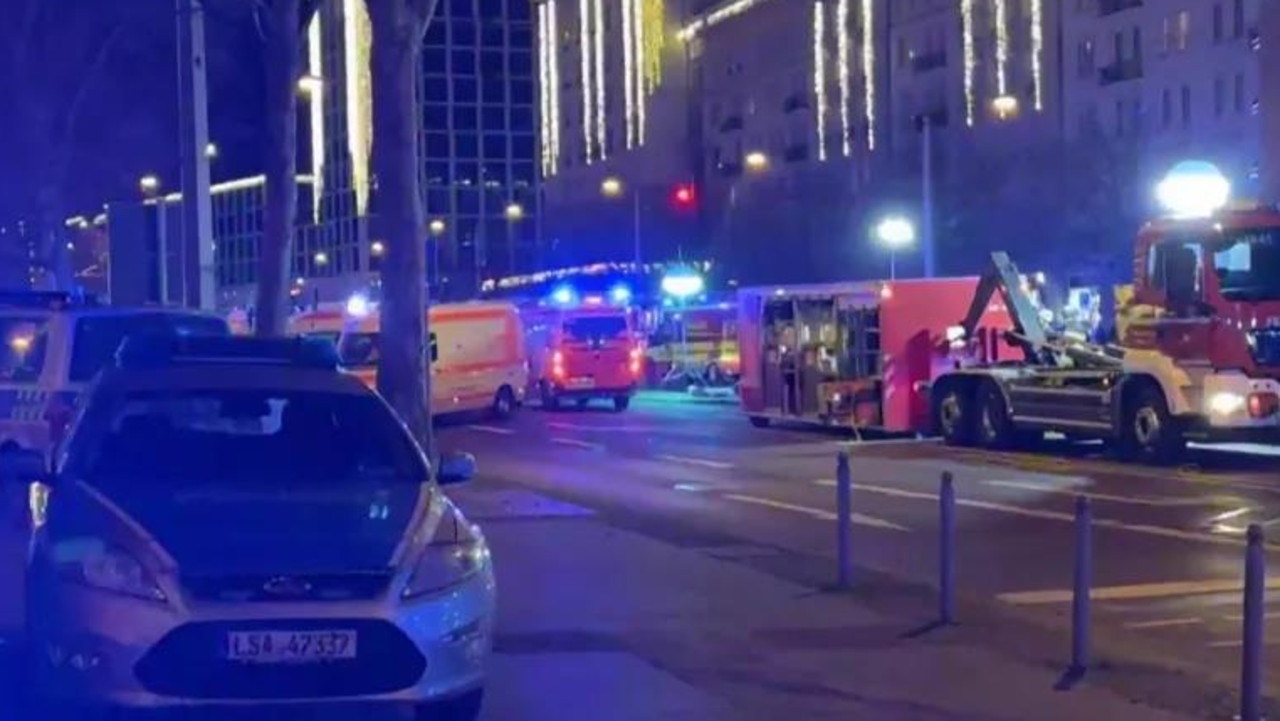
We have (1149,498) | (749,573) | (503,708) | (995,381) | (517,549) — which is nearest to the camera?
(503,708)

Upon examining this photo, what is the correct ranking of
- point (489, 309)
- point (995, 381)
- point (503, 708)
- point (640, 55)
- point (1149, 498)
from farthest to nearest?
point (640, 55)
point (489, 309)
point (995, 381)
point (1149, 498)
point (503, 708)

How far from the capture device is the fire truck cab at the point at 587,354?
42781 millimetres

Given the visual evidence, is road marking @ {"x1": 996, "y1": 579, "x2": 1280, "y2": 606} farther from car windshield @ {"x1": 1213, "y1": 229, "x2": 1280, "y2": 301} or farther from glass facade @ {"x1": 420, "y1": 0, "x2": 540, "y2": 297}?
glass facade @ {"x1": 420, "y1": 0, "x2": 540, "y2": 297}

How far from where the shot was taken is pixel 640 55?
3927 inches

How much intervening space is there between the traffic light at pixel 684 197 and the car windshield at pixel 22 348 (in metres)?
29.0

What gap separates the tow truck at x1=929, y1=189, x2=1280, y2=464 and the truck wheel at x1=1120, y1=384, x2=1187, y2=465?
1 centimetres

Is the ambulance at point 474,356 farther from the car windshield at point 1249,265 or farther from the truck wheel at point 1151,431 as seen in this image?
the car windshield at point 1249,265

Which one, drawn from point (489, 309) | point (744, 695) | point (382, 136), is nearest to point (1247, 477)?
point (382, 136)

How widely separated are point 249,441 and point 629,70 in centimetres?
9089

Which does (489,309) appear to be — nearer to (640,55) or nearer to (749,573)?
(749,573)

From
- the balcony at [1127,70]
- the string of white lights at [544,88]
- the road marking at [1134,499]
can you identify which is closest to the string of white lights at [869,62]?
the balcony at [1127,70]

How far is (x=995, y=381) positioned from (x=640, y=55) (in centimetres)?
7092

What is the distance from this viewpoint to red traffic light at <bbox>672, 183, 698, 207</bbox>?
48.7 meters

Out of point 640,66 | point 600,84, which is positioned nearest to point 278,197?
point 640,66
